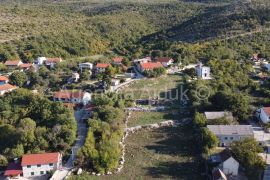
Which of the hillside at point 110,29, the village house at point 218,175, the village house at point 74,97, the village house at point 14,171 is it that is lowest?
the village house at point 14,171

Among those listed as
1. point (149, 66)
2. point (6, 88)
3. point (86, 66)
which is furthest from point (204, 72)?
point (6, 88)

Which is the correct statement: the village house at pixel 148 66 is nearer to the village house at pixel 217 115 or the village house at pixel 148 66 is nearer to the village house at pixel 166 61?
the village house at pixel 166 61

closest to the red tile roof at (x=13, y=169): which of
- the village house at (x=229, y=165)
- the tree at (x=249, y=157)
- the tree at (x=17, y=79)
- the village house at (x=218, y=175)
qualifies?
the village house at (x=218, y=175)

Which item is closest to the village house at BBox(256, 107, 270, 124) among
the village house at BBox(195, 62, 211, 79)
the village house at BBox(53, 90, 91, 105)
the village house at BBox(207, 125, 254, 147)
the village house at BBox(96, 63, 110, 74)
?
the village house at BBox(207, 125, 254, 147)

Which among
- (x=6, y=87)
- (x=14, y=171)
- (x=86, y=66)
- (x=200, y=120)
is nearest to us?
(x=14, y=171)

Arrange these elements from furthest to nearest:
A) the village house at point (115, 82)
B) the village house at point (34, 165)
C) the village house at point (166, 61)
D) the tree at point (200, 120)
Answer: the village house at point (166, 61) → the village house at point (115, 82) → the tree at point (200, 120) → the village house at point (34, 165)

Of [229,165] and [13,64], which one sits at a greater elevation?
[13,64]

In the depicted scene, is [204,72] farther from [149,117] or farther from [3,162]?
[3,162]
